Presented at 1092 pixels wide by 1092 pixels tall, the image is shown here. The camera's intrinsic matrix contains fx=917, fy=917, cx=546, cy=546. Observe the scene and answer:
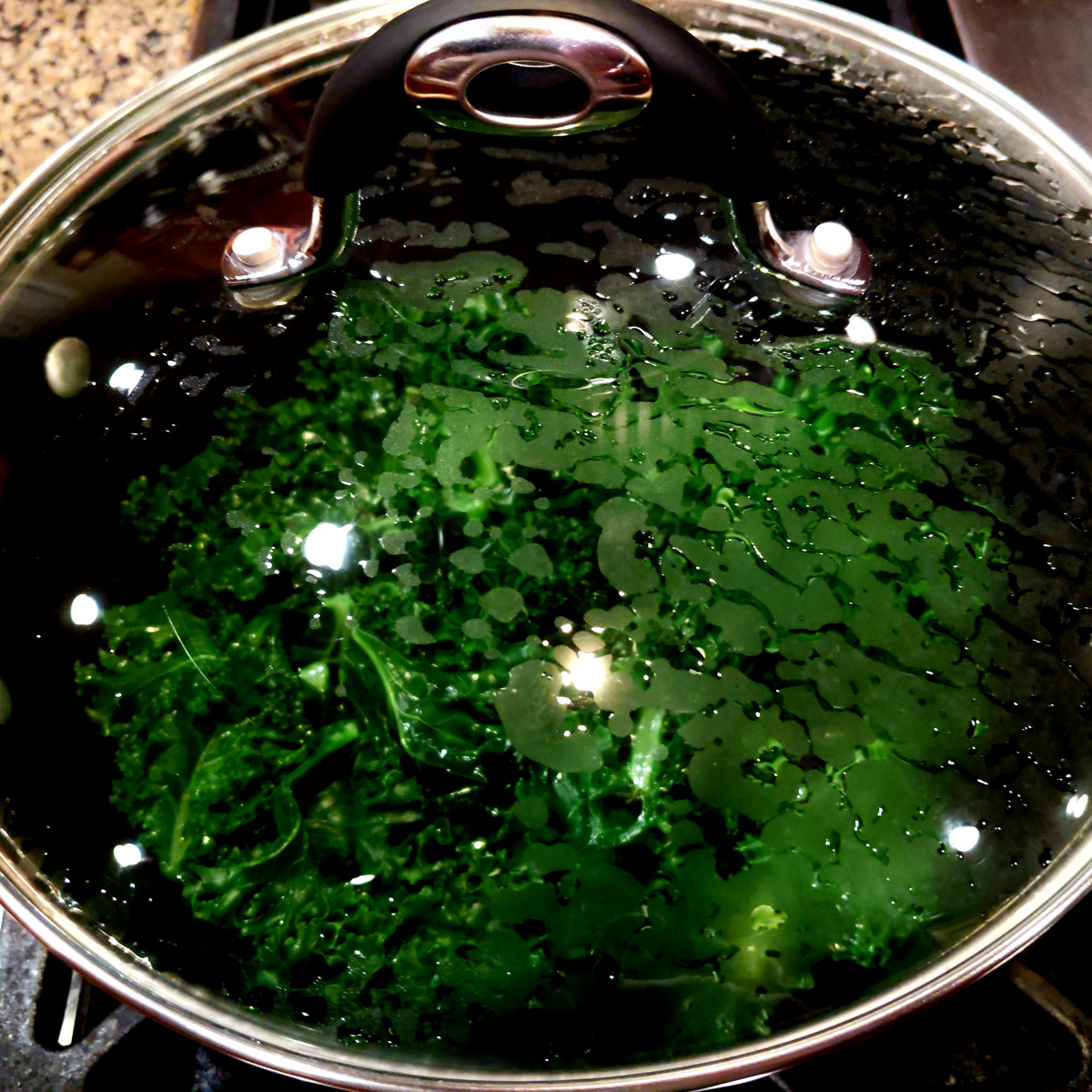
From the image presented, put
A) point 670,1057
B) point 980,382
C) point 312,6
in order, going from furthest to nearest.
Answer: point 312,6
point 980,382
point 670,1057

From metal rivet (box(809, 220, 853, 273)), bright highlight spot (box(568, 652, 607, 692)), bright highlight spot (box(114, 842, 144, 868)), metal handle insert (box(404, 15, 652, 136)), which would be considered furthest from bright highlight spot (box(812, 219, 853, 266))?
bright highlight spot (box(114, 842, 144, 868))

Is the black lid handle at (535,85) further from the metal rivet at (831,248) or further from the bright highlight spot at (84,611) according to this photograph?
the bright highlight spot at (84,611)

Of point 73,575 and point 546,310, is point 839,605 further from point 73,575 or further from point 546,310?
point 73,575

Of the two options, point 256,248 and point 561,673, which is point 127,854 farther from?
point 256,248

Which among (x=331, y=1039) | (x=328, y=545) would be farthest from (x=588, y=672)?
(x=331, y=1039)

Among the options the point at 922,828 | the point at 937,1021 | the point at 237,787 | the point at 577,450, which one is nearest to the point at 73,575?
the point at 237,787

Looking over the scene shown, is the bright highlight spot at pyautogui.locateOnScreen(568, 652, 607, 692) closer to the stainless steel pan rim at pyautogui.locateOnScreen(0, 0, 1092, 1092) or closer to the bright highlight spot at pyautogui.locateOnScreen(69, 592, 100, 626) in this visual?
the stainless steel pan rim at pyautogui.locateOnScreen(0, 0, 1092, 1092)
